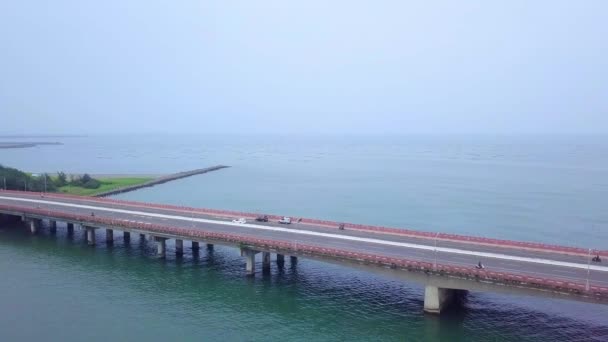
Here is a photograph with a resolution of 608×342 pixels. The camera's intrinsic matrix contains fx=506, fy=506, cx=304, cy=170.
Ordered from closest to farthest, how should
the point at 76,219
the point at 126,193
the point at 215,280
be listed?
1. the point at 215,280
2. the point at 76,219
3. the point at 126,193

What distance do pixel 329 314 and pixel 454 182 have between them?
112m

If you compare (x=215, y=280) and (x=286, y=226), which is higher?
(x=286, y=226)

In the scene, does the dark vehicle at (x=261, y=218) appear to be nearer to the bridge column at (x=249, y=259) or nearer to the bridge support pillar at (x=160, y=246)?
the bridge column at (x=249, y=259)

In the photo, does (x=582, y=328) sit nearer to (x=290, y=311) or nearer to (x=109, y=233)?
(x=290, y=311)

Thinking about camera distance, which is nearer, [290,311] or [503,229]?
[290,311]

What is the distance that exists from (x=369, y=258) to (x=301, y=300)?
322 inches

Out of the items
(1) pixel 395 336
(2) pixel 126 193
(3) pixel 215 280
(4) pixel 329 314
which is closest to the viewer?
(1) pixel 395 336

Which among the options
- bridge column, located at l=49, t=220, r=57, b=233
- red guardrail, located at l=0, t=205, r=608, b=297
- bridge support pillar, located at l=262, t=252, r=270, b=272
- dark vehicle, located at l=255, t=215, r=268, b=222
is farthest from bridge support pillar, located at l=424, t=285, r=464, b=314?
bridge column, located at l=49, t=220, r=57, b=233

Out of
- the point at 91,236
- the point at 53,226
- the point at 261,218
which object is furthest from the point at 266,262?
the point at 53,226

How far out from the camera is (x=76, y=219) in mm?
69250

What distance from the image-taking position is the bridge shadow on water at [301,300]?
142 feet

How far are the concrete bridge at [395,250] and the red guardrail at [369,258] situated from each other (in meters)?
0.07

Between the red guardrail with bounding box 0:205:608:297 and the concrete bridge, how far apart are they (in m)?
0.07

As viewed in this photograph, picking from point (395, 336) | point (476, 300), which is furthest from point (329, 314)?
point (476, 300)
